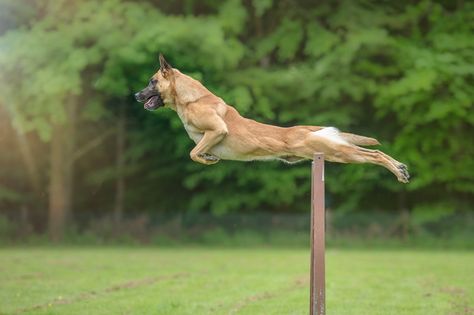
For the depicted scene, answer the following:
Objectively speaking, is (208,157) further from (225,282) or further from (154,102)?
(225,282)

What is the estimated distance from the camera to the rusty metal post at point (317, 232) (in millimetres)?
9383

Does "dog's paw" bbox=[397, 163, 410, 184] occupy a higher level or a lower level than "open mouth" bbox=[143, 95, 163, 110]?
lower

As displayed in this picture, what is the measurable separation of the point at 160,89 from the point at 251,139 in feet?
4.55

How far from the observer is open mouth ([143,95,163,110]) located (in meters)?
10.5

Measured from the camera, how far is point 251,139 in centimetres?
984

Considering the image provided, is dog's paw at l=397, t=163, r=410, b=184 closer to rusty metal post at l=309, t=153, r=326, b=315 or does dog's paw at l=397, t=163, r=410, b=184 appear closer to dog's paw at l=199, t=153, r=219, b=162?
rusty metal post at l=309, t=153, r=326, b=315

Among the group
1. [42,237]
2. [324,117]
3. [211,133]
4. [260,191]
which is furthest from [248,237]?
[211,133]

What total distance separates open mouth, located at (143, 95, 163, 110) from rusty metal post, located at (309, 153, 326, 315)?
2.16 metres

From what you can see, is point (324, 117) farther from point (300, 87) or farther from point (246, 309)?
point (246, 309)

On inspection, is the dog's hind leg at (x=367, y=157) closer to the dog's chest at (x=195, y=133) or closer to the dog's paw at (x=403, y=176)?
the dog's paw at (x=403, y=176)

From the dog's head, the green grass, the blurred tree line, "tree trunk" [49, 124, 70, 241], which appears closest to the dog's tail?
the dog's head

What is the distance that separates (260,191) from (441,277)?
12888 millimetres

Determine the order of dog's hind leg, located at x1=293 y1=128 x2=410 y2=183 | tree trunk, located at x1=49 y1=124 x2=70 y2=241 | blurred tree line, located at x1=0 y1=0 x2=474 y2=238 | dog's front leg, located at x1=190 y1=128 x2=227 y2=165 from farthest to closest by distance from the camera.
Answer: tree trunk, located at x1=49 y1=124 x2=70 y2=241, blurred tree line, located at x1=0 y1=0 x2=474 y2=238, dog's front leg, located at x1=190 y1=128 x2=227 y2=165, dog's hind leg, located at x1=293 y1=128 x2=410 y2=183

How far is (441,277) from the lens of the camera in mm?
19156
